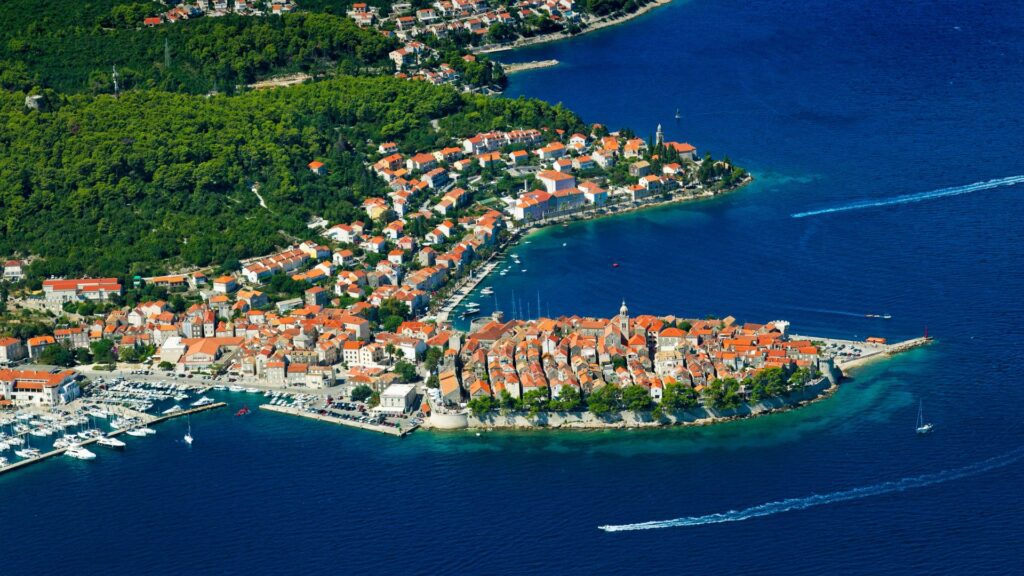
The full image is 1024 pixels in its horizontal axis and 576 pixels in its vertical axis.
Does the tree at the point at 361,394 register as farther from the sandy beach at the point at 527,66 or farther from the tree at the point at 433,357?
the sandy beach at the point at 527,66

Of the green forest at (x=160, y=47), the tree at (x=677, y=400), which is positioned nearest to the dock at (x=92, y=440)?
the tree at (x=677, y=400)

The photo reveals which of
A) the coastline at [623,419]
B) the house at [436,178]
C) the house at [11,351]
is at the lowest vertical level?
the coastline at [623,419]

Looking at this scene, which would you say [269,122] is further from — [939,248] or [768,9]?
[768,9]

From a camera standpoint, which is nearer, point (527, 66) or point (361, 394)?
point (361, 394)

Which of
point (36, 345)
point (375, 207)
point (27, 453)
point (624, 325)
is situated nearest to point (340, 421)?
point (27, 453)

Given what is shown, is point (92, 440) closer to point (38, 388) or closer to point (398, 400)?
point (38, 388)
